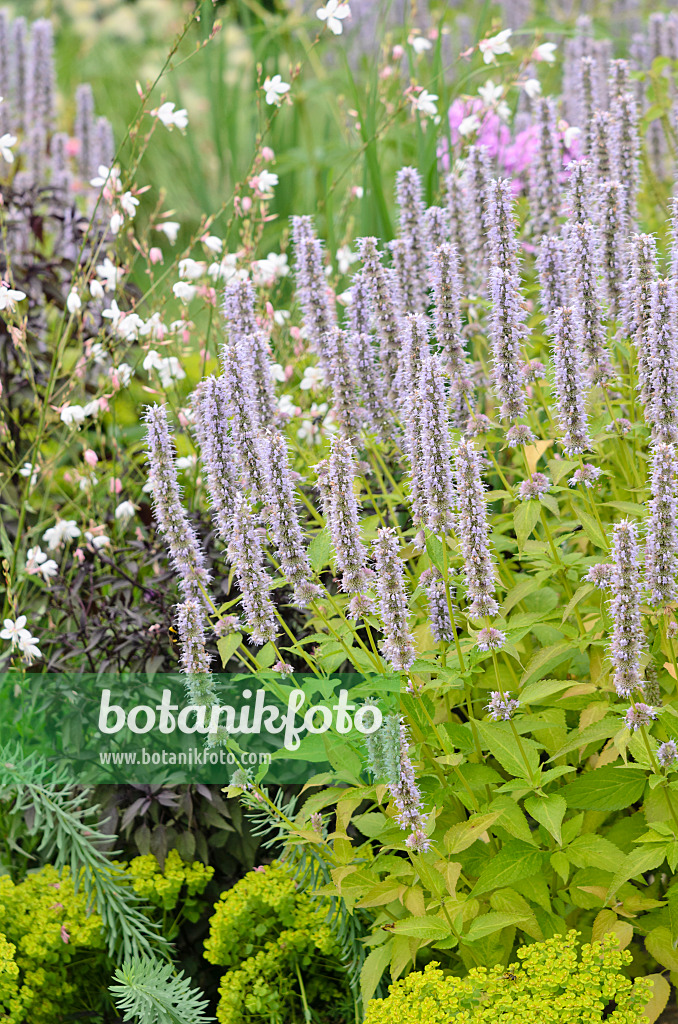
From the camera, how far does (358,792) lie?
249cm

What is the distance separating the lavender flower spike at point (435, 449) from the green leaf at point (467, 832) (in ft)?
2.23

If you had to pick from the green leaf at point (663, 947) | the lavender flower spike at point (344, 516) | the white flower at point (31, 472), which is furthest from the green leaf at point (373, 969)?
the white flower at point (31, 472)

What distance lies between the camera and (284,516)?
96.8 inches

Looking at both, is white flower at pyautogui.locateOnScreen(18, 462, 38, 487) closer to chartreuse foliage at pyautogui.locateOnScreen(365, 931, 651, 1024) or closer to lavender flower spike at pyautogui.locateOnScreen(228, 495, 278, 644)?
lavender flower spike at pyautogui.locateOnScreen(228, 495, 278, 644)

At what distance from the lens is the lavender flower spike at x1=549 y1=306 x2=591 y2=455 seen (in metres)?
2.46

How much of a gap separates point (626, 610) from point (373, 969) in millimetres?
1177

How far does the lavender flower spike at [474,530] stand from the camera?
2254 millimetres

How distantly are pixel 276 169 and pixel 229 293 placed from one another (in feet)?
12.9

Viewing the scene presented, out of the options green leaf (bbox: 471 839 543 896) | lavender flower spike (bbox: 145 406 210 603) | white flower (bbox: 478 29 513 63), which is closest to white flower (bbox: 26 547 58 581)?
lavender flower spike (bbox: 145 406 210 603)

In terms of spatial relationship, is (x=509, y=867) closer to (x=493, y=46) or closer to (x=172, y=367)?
(x=172, y=367)

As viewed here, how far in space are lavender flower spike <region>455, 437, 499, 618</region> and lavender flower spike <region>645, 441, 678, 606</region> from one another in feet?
1.13

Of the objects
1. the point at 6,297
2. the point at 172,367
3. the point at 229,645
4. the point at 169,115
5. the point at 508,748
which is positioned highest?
the point at 169,115

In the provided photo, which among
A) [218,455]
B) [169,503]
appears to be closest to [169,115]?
[218,455]

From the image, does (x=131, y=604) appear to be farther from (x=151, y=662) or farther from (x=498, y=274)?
(x=498, y=274)
